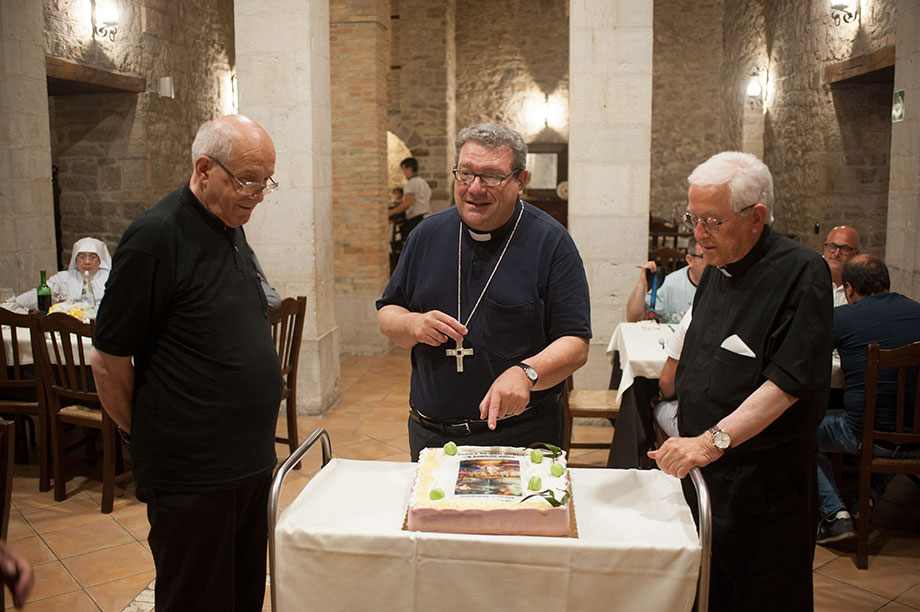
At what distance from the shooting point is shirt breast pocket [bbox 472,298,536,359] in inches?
92.1

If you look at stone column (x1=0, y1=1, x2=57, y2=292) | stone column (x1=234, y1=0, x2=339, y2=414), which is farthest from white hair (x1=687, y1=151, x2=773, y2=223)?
stone column (x1=0, y1=1, x2=57, y2=292)

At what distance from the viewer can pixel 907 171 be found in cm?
569

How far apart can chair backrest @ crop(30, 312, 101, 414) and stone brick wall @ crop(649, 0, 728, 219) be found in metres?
12.1

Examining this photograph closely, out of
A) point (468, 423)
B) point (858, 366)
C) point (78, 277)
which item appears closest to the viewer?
point (468, 423)

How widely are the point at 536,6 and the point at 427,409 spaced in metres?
13.4

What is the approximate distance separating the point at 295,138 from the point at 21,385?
2.42m

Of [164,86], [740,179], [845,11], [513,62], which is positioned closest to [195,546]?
[740,179]

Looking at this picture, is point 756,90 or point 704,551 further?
point 756,90

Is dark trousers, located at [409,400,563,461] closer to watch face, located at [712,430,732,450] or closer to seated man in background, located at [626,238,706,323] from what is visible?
watch face, located at [712,430,732,450]

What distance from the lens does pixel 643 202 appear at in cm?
558

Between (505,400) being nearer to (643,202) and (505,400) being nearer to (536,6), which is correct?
(643,202)

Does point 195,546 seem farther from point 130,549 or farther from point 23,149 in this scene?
point 23,149

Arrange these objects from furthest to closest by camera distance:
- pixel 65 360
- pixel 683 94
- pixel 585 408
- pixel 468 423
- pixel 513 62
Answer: pixel 683 94 → pixel 513 62 → pixel 585 408 → pixel 65 360 → pixel 468 423

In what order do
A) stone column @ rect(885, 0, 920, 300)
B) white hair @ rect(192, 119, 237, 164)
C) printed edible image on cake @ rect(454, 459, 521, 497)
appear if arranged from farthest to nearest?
stone column @ rect(885, 0, 920, 300)
white hair @ rect(192, 119, 237, 164)
printed edible image on cake @ rect(454, 459, 521, 497)
